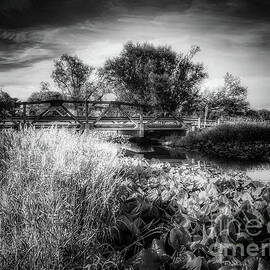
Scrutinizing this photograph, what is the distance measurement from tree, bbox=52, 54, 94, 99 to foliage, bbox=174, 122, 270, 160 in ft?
51.7

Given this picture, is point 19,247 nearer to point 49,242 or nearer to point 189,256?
point 49,242

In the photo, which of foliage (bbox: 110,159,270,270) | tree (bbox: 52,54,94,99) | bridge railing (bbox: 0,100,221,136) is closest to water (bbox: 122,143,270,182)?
bridge railing (bbox: 0,100,221,136)

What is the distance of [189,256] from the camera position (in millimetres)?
1578

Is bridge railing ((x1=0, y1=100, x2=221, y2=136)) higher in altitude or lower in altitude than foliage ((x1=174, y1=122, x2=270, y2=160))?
higher

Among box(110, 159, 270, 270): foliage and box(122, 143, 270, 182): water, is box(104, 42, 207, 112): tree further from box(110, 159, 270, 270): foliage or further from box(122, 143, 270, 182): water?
box(110, 159, 270, 270): foliage

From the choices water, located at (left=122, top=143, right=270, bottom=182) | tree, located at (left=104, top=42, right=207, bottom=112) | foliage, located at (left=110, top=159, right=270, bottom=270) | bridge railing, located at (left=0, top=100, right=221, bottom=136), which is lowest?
Result: water, located at (left=122, top=143, right=270, bottom=182)

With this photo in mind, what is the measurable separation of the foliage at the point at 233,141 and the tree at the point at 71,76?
51.7 feet

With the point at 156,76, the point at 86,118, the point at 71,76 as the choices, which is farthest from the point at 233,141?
the point at 71,76

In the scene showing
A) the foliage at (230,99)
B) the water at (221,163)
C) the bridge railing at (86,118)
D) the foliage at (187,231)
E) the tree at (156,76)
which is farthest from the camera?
the foliage at (230,99)

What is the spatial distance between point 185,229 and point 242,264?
1.59 ft

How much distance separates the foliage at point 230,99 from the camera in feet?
111

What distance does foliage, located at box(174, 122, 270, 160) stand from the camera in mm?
14258
